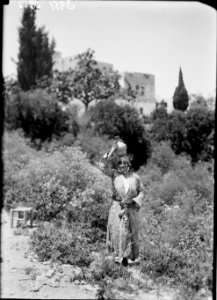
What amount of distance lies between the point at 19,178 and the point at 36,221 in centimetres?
194

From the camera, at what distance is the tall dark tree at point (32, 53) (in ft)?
58.5

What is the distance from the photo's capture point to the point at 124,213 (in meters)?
5.40

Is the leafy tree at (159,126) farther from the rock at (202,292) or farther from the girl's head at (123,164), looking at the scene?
the girl's head at (123,164)

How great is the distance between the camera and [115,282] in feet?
18.5

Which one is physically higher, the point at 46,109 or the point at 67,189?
the point at 46,109

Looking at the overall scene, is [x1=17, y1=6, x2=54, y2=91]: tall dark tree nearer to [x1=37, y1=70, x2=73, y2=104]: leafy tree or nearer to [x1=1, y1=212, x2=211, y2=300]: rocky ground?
[x1=37, y1=70, x2=73, y2=104]: leafy tree

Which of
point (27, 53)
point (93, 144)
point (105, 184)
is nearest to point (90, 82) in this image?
point (27, 53)

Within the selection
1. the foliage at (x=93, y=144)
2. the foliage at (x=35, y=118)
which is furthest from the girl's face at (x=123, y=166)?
the foliage at (x=35, y=118)

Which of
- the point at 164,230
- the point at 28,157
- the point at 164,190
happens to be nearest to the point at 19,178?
the point at 28,157

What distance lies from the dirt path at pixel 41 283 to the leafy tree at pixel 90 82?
48.9 feet

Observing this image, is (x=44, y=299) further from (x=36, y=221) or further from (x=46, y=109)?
(x=46, y=109)

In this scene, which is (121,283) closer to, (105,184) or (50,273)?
(50,273)

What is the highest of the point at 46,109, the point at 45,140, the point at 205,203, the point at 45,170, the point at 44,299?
the point at 46,109

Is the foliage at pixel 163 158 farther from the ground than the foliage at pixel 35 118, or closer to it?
closer to it
